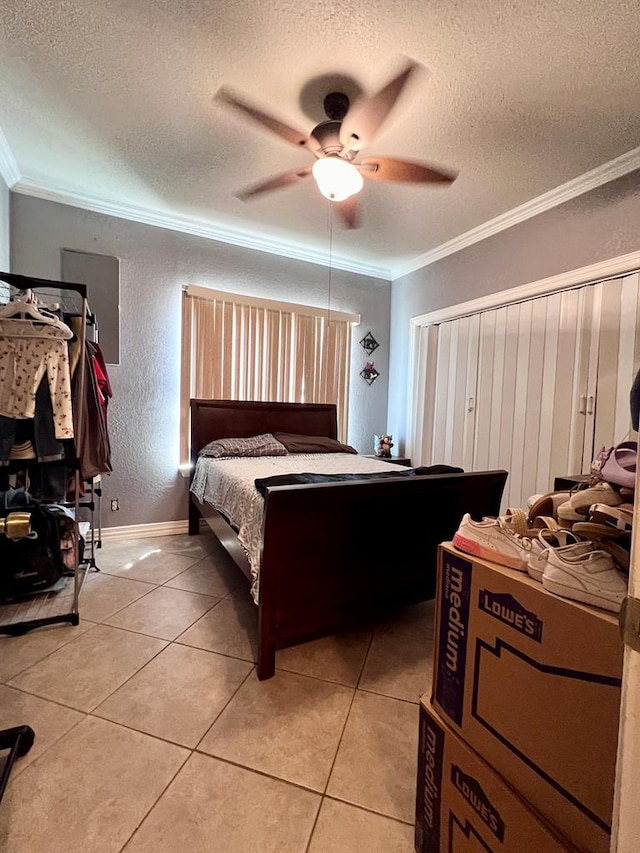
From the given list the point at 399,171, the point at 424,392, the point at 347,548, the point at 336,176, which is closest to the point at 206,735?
the point at 347,548

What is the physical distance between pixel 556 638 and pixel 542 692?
115 mm

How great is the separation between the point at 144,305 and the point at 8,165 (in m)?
1.14

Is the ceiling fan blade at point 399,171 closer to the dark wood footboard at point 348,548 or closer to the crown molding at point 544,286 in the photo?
the crown molding at point 544,286

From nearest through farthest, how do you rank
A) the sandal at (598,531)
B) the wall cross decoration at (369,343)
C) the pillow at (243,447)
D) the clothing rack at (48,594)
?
1. the sandal at (598,531)
2. the clothing rack at (48,594)
3. the pillow at (243,447)
4. the wall cross decoration at (369,343)

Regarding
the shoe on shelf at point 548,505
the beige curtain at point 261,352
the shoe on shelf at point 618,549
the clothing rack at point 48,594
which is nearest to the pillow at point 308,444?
the beige curtain at point 261,352

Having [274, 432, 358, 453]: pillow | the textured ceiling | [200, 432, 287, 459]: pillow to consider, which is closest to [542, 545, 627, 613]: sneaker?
the textured ceiling

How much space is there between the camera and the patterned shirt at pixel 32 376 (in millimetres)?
1702

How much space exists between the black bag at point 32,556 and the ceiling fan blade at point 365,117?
8.48ft

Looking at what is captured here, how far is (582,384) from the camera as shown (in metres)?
2.55

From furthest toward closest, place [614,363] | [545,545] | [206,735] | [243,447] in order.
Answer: [243,447]
[614,363]
[206,735]
[545,545]

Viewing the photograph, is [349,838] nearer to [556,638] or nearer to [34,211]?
[556,638]

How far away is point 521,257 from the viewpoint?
2906 mm

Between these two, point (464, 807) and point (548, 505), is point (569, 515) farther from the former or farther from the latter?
point (464, 807)

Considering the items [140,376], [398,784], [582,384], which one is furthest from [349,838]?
[140,376]
